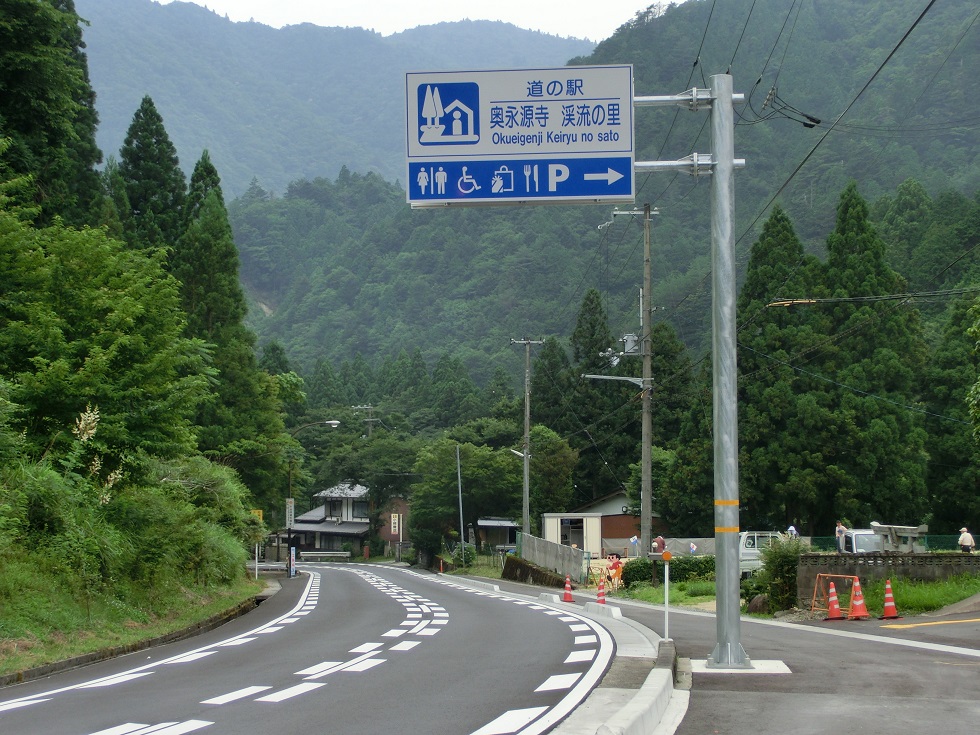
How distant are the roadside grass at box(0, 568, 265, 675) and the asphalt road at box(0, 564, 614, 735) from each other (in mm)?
481

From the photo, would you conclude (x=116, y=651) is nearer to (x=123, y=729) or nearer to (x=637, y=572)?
(x=123, y=729)

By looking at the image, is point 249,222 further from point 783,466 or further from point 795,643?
point 795,643

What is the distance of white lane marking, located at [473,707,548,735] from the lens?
7.09 meters

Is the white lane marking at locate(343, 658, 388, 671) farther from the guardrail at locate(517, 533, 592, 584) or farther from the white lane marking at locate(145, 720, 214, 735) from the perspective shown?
the guardrail at locate(517, 533, 592, 584)

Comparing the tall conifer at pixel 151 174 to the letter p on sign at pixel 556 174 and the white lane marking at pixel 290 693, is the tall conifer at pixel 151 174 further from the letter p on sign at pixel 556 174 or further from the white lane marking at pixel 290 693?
the white lane marking at pixel 290 693

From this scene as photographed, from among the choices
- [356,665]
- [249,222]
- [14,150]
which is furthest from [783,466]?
[249,222]

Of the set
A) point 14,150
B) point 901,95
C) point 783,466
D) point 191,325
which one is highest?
point 901,95

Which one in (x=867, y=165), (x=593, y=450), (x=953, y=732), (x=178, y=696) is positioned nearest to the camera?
(x=953, y=732)

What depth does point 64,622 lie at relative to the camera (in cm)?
1319

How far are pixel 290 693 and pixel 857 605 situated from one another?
1246cm

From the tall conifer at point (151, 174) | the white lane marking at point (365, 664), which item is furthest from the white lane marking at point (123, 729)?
the tall conifer at point (151, 174)

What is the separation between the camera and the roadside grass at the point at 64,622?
38.3 ft

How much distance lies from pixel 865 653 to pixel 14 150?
84.3 ft

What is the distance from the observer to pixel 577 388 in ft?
235
